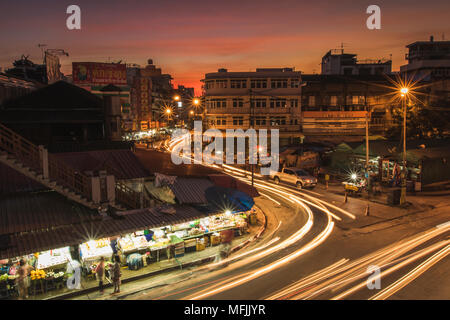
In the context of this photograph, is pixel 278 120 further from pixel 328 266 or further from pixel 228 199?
pixel 328 266

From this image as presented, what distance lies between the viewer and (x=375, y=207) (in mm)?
23766

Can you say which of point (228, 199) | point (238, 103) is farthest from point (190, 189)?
point (238, 103)

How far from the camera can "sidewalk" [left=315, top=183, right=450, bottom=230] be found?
2044 cm

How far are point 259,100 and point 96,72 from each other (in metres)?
26.2

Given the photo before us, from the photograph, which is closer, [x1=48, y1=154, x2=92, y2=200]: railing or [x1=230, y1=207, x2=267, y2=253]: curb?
[x1=48, y1=154, x2=92, y2=200]: railing

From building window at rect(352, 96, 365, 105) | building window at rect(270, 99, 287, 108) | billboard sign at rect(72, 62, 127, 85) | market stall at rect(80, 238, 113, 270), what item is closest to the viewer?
market stall at rect(80, 238, 113, 270)

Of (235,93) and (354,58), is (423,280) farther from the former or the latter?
(354,58)

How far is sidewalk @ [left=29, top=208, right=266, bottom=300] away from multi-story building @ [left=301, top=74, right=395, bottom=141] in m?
40.9

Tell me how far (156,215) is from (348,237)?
10413mm

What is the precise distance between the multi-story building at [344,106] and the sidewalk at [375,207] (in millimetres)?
28659

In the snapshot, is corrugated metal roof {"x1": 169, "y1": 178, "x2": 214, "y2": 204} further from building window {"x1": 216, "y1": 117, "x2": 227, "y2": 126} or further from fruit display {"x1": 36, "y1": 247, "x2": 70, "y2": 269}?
building window {"x1": 216, "y1": 117, "x2": 227, "y2": 126}

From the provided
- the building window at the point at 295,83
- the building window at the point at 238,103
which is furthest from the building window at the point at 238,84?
the building window at the point at 295,83

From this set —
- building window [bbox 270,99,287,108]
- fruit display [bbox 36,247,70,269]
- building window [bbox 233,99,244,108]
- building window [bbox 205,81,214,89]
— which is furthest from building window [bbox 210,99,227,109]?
fruit display [bbox 36,247,70,269]

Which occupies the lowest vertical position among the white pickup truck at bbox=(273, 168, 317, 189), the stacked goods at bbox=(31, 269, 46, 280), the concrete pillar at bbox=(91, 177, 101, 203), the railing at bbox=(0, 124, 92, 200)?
the stacked goods at bbox=(31, 269, 46, 280)
